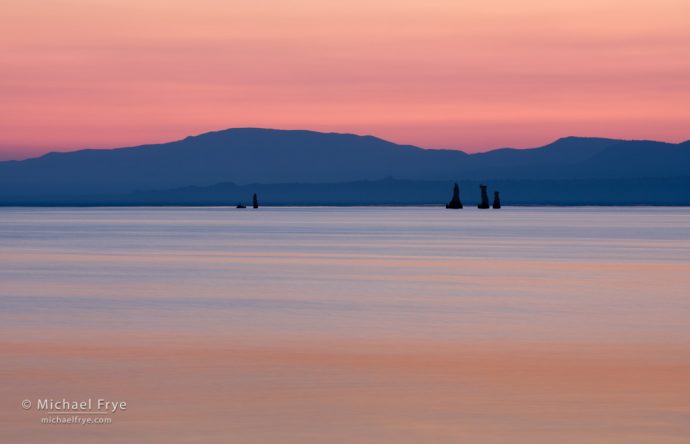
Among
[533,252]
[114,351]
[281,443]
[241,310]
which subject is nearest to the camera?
[281,443]

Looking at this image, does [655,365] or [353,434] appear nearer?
[353,434]

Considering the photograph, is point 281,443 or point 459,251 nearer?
point 281,443

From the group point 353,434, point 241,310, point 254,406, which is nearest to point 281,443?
point 353,434

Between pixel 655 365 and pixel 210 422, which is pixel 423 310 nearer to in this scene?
pixel 655 365

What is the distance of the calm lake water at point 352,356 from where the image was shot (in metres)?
14.1

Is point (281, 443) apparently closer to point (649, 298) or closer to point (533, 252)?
point (649, 298)

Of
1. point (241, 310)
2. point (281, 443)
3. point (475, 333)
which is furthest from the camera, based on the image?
point (241, 310)

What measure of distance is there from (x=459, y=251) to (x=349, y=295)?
2793 centimetres

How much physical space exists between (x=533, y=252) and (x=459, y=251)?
11.5ft

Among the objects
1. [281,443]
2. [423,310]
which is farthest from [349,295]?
[281,443]

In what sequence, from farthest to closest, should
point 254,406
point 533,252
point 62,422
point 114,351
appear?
point 533,252, point 114,351, point 254,406, point 62,422

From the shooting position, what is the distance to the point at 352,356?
19562 millimetres

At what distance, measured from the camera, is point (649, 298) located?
101 ft

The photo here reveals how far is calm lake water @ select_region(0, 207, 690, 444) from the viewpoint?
1407 cm
